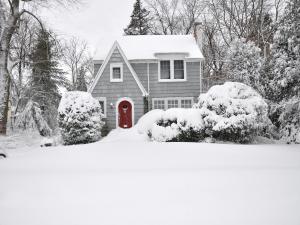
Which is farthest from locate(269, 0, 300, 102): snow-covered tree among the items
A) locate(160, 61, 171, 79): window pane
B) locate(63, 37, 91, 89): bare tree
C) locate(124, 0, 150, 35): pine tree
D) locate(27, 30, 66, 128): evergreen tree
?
locate(63, 37, 91, 89): bare tree

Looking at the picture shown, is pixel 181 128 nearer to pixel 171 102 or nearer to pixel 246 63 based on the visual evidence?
pixel 171 102

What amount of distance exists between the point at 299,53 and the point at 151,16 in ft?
75.7

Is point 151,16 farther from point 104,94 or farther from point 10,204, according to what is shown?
point 10,204

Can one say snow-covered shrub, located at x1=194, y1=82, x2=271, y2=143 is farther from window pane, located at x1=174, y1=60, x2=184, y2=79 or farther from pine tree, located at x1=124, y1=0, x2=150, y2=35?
pine tree, located at x1=124, y1=0, x2=150, y2=35

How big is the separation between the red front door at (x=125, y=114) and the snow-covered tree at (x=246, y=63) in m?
7.97

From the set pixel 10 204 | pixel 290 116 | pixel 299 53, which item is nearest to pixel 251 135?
pixel 290 116

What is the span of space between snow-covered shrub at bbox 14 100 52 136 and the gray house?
6245mm

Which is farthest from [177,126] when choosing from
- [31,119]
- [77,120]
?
[31,119]

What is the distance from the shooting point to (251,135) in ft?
36.8

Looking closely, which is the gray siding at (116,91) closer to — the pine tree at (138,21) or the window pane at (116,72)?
the window pane at (116,72)

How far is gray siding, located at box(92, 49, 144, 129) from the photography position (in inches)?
614

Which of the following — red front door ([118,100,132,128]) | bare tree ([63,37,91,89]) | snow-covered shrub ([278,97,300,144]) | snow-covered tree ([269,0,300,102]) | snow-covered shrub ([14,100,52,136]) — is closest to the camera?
snow-covered shrub ([278,97,300,144])

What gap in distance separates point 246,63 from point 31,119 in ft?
56.8

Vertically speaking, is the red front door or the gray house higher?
the gray house
